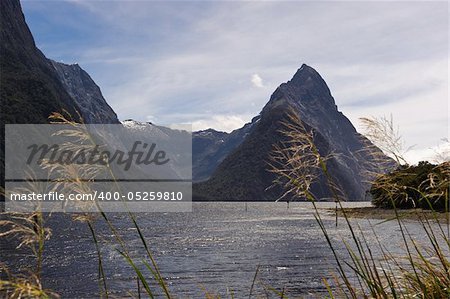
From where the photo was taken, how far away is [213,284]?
34.7 m

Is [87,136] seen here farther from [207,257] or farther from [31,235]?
[207,257]

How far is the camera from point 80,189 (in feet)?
10.0

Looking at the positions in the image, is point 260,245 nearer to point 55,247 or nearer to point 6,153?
point 55,247

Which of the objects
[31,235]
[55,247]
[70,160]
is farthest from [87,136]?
[55,247]

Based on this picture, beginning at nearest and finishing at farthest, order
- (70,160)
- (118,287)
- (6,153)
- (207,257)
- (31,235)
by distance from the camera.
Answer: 1. (31,235)
2. (70,160)
3. (118,287)
4. (207,257)
5. (6,153)

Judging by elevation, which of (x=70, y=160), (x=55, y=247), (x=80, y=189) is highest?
(x=70, y=160)

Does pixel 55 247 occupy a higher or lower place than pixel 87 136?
lower

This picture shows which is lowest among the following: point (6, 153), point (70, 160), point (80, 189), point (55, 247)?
point (55, 247)

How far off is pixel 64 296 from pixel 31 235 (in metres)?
31.5

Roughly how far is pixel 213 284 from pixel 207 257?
16.3 metres

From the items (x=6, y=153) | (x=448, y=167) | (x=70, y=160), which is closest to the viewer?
(x=70, y=160)

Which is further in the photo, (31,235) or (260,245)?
(260,245)

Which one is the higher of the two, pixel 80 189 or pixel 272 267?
pixel 80 189

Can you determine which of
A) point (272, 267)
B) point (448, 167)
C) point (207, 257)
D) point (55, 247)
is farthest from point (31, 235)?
point (55, 247)
